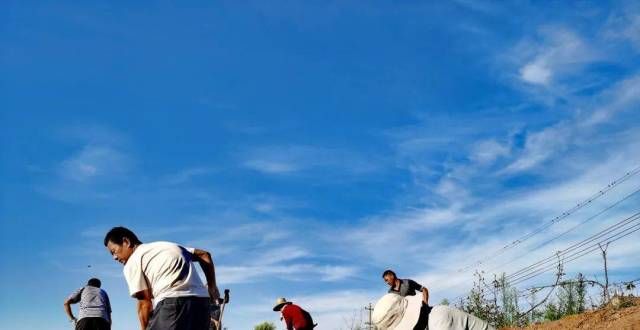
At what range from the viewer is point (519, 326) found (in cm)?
1775

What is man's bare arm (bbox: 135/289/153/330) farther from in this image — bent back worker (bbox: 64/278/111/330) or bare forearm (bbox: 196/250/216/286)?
bent back worker (bbox: 64/278/111/330)

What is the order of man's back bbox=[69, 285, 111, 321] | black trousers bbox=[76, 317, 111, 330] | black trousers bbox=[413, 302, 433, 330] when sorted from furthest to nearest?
man's back bbox=[69, 285, 111, 321], black trousers bbox=[76, 317, 111, 330], black trousers bbox=[413, 302, 433, 330]

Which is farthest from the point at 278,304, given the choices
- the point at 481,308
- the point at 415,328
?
the point at 481,308

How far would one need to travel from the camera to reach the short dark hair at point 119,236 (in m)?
4.86

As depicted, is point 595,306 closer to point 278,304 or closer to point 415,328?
point 278,304

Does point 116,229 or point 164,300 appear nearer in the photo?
point 164,300

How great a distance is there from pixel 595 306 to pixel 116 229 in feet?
45.9

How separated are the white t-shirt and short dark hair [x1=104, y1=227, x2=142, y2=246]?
164mm

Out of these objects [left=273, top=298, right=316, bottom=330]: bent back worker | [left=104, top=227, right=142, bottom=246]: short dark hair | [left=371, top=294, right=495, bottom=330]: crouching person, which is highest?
[left=273, top=298, right=316, bottom=330]: bent back worker

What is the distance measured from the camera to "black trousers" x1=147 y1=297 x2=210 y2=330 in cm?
440

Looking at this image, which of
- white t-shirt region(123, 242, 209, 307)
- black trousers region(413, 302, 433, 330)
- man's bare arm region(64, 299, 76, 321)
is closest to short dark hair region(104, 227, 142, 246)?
white t-shirt region(123, 242, 209, 307)

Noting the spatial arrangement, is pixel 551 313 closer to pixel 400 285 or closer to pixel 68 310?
pixel 400 285

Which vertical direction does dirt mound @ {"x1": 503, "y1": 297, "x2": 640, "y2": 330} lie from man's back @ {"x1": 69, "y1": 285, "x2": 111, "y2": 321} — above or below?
above

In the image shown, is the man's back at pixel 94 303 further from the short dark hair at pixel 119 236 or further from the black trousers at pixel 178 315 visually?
the black trousers at pixel 178 315
